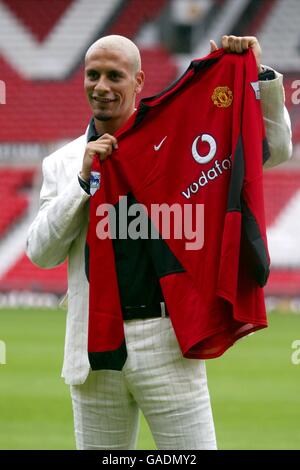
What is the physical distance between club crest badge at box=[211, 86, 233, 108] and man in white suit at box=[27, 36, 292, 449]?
0.11m

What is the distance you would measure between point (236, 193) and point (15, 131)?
13259 millimetres

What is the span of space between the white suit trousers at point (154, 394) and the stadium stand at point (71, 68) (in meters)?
10.9

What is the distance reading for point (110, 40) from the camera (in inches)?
122

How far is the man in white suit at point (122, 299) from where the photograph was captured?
2990 millimetres

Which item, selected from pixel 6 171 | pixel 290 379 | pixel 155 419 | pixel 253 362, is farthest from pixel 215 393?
pixel 6 171

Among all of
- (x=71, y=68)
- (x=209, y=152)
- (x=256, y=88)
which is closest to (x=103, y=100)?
(x=209, y=152)

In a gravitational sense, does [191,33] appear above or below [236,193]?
above

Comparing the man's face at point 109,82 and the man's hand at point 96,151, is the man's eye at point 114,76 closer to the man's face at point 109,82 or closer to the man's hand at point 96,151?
the man's face at point 109,82

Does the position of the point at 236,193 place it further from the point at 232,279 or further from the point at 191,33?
the point at 191,33

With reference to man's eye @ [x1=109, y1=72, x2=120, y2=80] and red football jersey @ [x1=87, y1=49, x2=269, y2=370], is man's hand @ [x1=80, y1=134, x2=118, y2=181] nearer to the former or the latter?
red football jersey @ [x1=87, y1=49, x2=269, y2=370]

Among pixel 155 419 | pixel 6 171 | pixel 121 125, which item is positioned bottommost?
pixel 155 419

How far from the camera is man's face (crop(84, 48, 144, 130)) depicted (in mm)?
3080

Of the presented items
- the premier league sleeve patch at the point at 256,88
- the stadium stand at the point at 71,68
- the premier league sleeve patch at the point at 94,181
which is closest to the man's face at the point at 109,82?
the premier league sleeve patch at the point at 94,181

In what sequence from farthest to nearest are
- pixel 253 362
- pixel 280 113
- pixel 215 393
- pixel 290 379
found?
pixel 253 362, pixel 290 379, pixel 215 393, pixel 280 113
